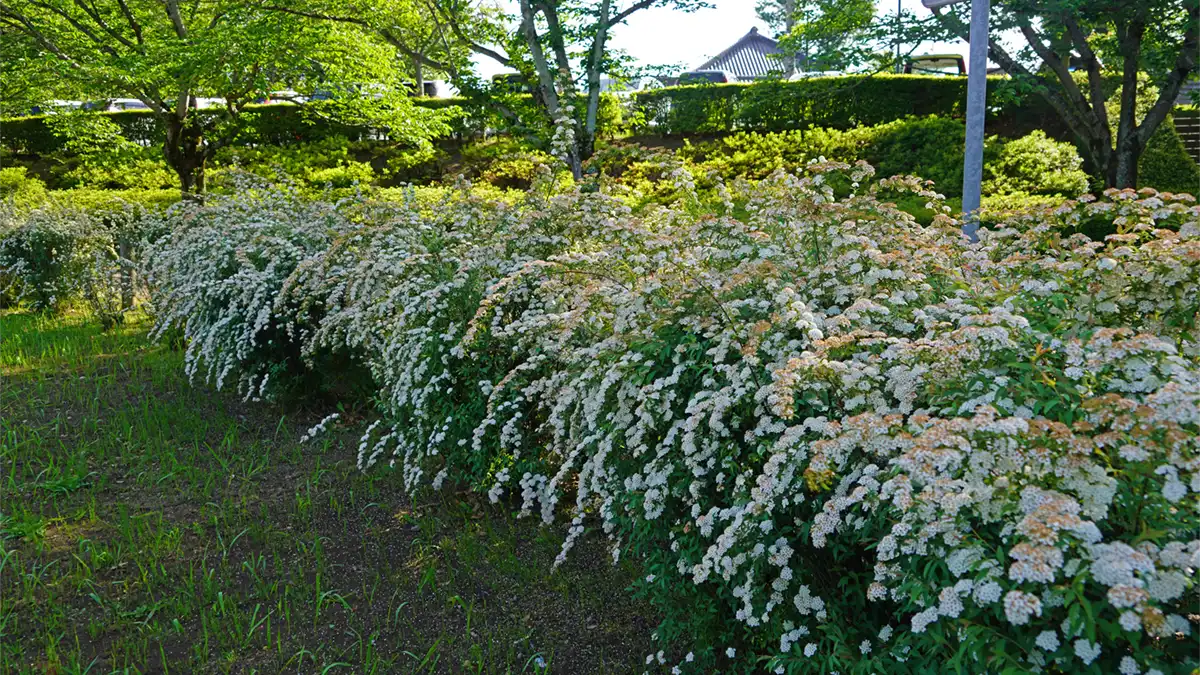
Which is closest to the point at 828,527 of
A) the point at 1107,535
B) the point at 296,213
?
the point at 1107,535

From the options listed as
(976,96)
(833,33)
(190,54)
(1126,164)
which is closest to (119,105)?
(190,54)

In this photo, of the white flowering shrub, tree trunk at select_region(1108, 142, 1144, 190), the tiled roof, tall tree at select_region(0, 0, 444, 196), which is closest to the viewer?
the white flowering shrub

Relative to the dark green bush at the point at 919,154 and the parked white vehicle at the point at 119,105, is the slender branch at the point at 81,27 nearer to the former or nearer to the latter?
the parked white vehicle at the point at 119,105

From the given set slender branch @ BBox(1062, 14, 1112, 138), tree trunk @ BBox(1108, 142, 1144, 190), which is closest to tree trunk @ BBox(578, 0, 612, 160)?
slender branch @ BBox(1062, 14, 1112, 138)

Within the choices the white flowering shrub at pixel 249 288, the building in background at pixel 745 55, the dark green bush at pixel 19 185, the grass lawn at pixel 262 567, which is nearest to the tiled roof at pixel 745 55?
the building in background at pixel 745 55

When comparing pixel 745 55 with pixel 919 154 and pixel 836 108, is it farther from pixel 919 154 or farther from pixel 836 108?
pixel 919 154

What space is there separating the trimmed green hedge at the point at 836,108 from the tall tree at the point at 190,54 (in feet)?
21.3

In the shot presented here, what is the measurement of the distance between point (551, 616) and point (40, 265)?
7.83m

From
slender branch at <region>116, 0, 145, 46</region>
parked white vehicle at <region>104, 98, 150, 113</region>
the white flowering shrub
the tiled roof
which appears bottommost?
the white flowering shrub

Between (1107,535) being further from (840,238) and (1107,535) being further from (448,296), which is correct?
(448,296)

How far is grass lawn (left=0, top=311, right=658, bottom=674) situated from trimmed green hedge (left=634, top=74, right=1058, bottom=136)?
446 inches

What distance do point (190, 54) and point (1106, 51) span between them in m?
9.47

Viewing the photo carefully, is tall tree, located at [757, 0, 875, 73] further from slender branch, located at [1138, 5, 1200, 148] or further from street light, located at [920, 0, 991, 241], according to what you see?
street light, located at [920, 0, 991, 241]

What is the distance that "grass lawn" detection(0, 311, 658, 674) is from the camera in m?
3.28
